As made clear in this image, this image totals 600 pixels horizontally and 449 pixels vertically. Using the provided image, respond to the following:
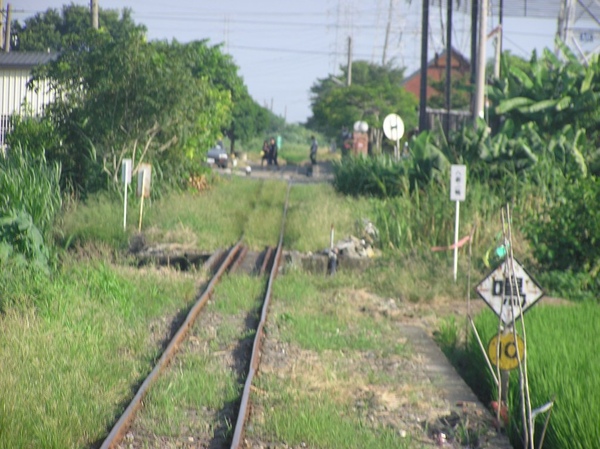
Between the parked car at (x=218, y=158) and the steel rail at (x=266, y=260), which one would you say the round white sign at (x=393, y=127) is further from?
the parked car at (x=218, y=158)

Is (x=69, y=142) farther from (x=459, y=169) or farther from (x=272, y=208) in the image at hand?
(x=459, y=169)

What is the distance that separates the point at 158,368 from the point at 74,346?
1221 mm

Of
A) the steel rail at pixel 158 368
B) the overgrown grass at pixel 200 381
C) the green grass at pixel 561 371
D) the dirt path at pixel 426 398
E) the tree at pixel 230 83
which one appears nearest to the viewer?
the green grass at pixel 561 371

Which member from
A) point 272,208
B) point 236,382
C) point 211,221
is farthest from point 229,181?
point 236,382

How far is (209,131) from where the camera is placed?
3219 cm

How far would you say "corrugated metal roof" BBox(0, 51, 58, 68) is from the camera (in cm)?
3322

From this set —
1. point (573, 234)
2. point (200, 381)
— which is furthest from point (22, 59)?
point (200, 381)

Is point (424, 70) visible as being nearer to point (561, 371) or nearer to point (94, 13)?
point (94, 13)

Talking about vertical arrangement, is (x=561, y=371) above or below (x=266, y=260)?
above

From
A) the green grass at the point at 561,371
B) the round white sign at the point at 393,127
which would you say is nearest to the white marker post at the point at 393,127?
the round white sign at the point at 393,127

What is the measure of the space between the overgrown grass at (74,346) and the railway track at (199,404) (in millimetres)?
202

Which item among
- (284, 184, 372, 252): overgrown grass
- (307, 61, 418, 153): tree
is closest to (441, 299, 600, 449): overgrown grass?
(284, 184, 372, 252): overgrown grass

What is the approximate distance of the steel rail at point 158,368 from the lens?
7.37 meters

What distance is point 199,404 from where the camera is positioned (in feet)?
27.8
